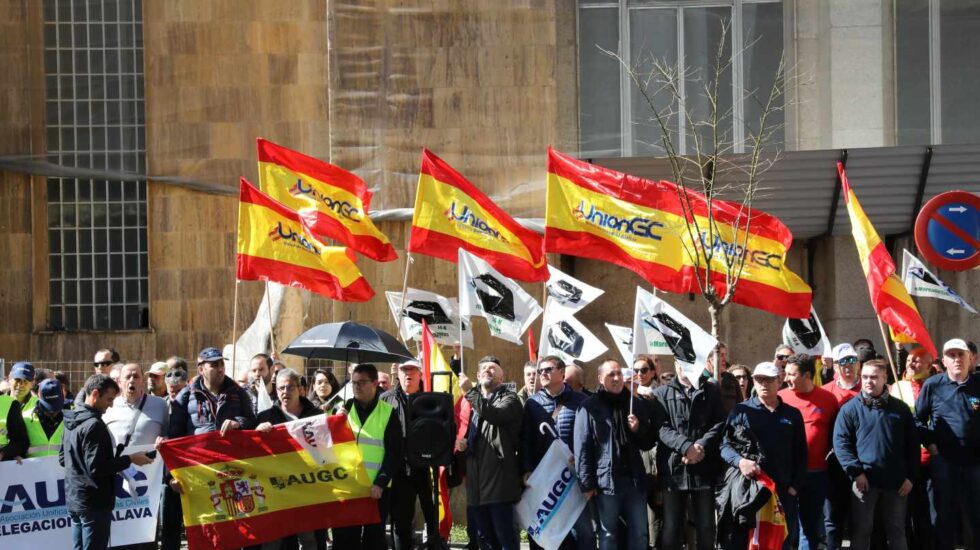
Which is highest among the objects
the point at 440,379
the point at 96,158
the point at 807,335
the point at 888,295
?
the point at 96,158

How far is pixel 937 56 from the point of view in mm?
20828

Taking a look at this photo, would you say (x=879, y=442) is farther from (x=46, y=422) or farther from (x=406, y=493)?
(x=46, y=422)

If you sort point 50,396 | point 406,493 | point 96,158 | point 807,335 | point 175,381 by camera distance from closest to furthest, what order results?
point 175,381 → point 406,493 → point 50,396 → point 807,335 → point 96,158

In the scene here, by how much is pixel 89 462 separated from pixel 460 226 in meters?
5.08

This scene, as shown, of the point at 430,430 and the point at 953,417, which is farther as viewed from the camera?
the point at 953,417

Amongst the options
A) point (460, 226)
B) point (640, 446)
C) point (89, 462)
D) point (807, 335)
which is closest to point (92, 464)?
point (89, 462)

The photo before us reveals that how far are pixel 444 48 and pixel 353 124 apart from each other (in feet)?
5.45

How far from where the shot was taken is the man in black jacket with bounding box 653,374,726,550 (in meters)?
13.0

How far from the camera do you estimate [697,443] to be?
42.4 ft

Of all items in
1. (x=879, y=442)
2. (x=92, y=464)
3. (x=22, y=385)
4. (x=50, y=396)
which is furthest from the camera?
(x=22, y=385)

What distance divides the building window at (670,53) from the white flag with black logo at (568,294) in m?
5.05

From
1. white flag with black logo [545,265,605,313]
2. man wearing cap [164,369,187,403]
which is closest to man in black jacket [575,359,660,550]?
white flag with black logo [545,265,605,313]

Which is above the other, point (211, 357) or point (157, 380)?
point (211, 357)

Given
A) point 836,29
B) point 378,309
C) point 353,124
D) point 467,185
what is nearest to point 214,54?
point 353,124
